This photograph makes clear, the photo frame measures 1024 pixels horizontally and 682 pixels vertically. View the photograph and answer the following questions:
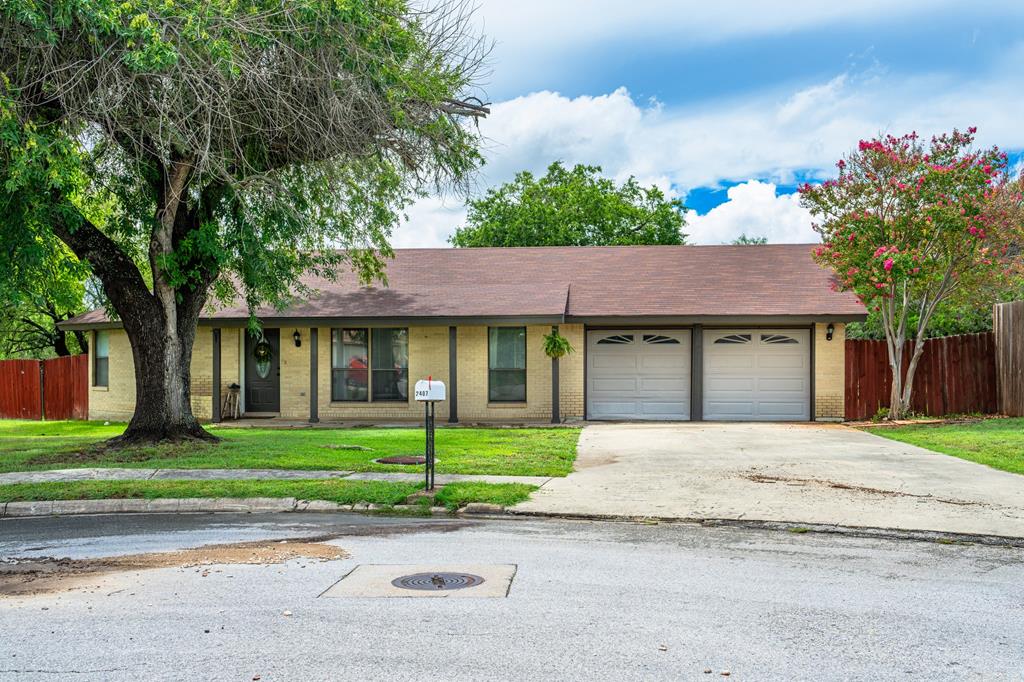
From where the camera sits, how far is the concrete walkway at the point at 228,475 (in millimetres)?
11766

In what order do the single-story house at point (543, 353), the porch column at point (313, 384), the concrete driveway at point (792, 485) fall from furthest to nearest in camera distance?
the porch column at point (313, 384), the single-story house at point (543, 353), the concrete driveway at point (792, 485)

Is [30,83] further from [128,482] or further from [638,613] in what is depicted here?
[638,613]

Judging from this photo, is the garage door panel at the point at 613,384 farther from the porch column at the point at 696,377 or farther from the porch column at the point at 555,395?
the porch column at the point at 696,377

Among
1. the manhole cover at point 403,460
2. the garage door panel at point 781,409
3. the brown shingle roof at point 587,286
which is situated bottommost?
the manhole cover at point 403,460

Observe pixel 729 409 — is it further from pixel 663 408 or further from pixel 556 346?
pixel 556 346

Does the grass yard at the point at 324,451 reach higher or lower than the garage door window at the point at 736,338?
lower

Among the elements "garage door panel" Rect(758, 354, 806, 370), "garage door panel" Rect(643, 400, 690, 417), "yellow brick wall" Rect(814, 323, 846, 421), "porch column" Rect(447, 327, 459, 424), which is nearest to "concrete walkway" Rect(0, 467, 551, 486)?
"porch column" Rect(447, 327, 459, 424)

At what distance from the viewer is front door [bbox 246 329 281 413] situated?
2358cm

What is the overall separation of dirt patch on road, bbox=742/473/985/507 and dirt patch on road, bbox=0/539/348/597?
6.42 meters

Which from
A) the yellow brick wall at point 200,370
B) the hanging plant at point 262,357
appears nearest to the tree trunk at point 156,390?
the yellow brick wall at point 200,370

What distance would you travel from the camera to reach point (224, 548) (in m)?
7.92

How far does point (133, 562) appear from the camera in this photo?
292 inches

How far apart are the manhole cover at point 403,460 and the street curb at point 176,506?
10.2ft

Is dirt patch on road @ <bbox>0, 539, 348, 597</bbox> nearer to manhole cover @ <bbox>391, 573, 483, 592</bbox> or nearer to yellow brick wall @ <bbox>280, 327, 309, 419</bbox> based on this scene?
manhole cover @ <bbox>391, 573, 483, 592</bbox>
